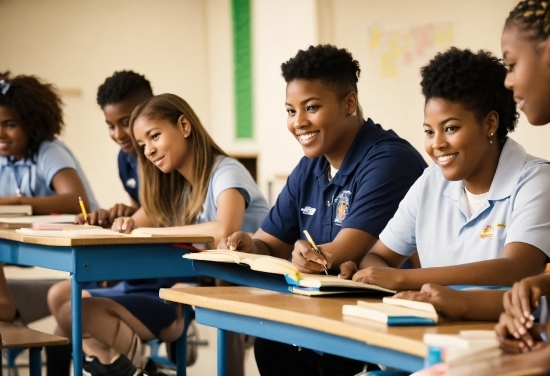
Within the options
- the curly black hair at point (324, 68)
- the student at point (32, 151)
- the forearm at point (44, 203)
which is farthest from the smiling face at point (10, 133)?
the curly black hair at point (324, 68)

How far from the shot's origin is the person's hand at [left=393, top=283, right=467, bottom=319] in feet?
5.21

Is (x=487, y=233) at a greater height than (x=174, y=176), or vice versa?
(x=174, y=176)

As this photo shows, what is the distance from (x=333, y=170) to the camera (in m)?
2.73

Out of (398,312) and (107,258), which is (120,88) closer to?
(107,258)

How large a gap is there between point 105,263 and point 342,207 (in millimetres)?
752

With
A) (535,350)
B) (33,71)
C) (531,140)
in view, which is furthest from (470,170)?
(33,71)

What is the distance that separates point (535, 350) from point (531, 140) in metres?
3.15

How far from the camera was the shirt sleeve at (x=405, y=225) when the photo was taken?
228cm

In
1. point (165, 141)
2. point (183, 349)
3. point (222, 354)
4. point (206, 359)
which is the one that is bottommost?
point (206, 359)

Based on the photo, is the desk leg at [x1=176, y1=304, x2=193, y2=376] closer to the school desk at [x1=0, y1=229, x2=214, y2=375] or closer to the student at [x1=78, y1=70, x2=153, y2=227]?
the school desk at [x1=0, y1=229, x2=214, y2=375]

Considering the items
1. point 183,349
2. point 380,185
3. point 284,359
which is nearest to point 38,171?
point 183,349

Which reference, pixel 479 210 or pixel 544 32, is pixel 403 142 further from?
pixel 544 32

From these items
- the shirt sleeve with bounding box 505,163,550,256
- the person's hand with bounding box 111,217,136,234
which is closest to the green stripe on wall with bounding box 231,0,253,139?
the person's hand with bounding box 111,217,136,234

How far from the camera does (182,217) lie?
3.32 metres
